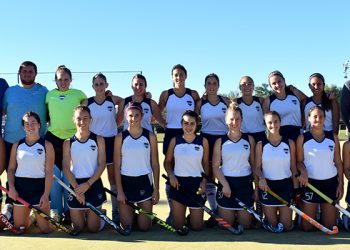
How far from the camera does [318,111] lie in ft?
16.5

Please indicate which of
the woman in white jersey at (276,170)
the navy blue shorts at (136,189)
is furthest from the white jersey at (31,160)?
the woman in white jersey at (276,170)

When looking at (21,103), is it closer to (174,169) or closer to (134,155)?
(134,155)

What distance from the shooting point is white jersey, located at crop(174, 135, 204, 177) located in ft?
17.1

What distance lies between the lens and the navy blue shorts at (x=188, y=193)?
5194 mm

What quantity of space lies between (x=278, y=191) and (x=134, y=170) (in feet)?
5.94

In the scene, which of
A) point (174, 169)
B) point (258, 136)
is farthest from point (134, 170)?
point (258, 136)

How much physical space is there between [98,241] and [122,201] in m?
0.62

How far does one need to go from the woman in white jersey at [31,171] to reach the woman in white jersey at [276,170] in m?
2.58

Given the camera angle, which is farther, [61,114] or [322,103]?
[322,103]

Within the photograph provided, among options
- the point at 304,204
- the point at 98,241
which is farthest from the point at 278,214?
the point at 98,241

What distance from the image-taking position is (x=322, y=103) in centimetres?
589

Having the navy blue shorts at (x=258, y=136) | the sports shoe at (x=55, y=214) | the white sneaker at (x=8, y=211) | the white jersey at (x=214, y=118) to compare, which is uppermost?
the white jersey at (x=214, y=118)

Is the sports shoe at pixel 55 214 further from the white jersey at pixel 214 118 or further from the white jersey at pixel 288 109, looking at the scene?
the white jersey at pixel 288 109

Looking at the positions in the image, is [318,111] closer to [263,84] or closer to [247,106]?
[247,106]
